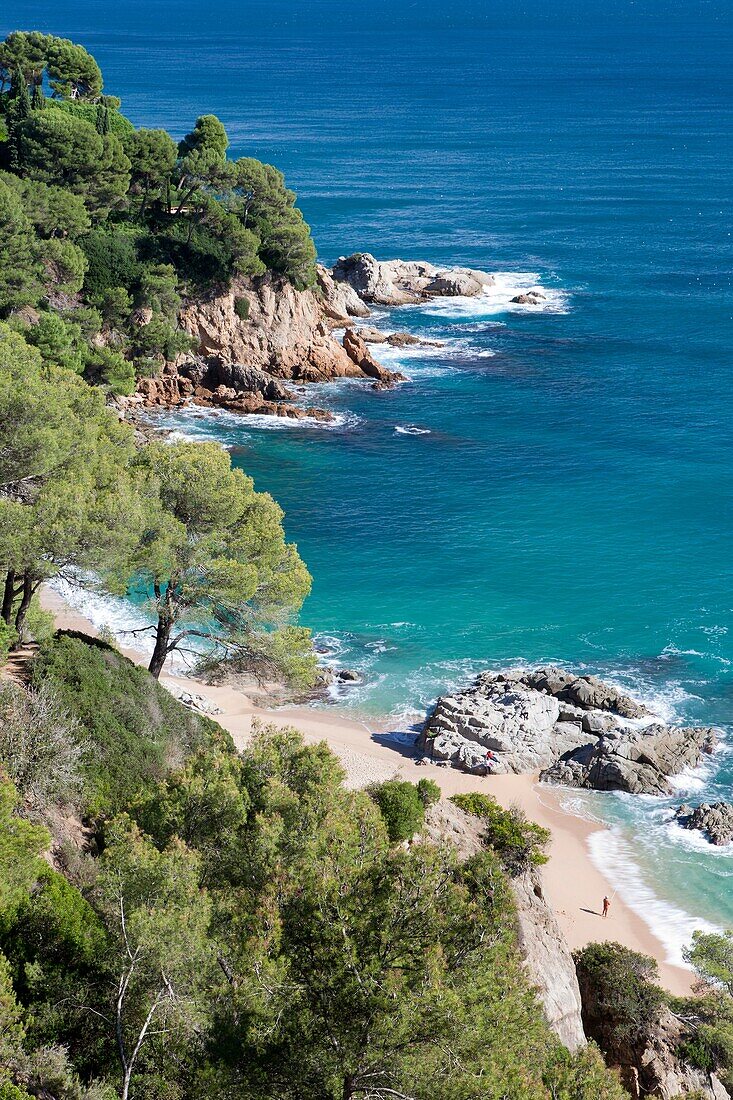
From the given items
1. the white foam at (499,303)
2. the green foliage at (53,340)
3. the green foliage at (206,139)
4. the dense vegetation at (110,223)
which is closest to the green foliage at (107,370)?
the dense vegetation at (110,223)

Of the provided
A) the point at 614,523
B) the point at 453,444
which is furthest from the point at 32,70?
the point at 614,523

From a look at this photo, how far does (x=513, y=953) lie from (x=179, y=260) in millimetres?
63763

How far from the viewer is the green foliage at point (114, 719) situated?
2203 cm

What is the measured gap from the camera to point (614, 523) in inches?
2188

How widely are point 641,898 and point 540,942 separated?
455 inches

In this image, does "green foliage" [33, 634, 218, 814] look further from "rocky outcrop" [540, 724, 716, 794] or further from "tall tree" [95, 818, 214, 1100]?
"rocky outcrop" [540, 724, 716, 794]

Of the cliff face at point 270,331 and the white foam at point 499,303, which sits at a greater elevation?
the white foam at point 499,303

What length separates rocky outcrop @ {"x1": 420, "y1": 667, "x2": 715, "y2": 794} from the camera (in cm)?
3709

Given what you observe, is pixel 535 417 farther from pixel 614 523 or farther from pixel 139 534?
pixel 139 534

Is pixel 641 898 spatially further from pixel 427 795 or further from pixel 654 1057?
pixel 427 795

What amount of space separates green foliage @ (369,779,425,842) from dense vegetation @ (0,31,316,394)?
130 ft

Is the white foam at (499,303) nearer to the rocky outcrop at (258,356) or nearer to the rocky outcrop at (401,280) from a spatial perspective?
the rocky outcrop at (401,280)

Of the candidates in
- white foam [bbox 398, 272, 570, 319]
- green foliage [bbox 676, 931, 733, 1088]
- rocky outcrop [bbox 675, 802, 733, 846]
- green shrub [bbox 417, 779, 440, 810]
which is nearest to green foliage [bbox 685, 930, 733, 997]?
green foliage [bbox 676, 931, 733, 1088]

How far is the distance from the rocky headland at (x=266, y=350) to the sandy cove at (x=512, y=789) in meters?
27.9
